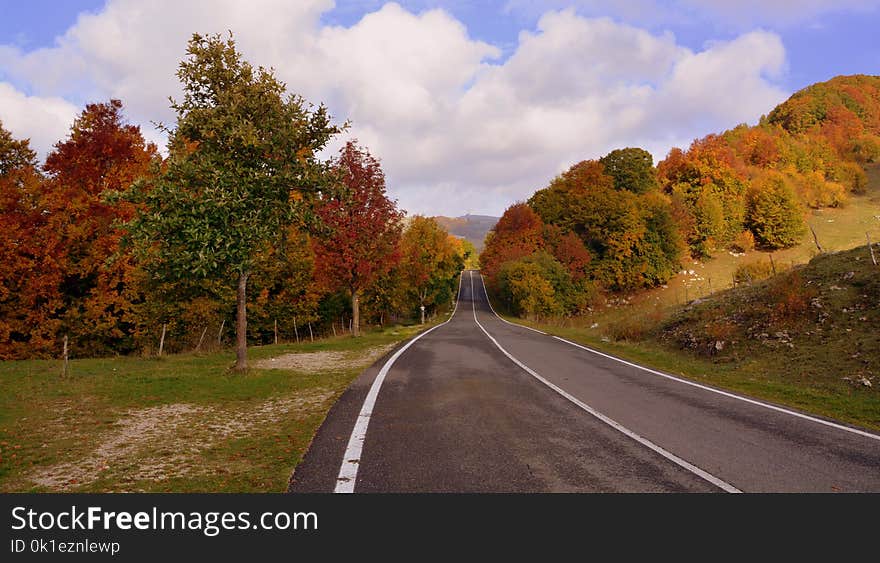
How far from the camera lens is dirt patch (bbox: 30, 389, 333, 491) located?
5133 mm

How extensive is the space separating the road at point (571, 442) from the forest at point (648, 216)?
135ft

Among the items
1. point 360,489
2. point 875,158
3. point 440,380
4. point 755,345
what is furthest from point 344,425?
point 875,158

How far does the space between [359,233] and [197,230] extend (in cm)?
1407

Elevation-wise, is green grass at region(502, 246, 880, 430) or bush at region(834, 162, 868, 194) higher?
bush at region(834, 162, 868, 194)

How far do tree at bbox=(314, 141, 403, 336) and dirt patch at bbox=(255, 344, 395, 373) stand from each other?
7.74 metres

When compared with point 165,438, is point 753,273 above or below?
above

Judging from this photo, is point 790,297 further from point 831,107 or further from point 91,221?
point 831,107

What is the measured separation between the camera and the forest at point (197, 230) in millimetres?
11812

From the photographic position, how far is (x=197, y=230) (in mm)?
11289

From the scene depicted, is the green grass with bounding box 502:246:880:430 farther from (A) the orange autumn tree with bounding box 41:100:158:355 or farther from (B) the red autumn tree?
(B) the red autumn tree

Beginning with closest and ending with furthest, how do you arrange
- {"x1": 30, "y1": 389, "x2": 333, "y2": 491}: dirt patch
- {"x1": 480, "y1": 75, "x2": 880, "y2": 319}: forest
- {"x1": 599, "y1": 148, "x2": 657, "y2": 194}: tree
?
{"x1": 30, "y1": 389, "x2": 333, "y2": 491}: dirt patch, {"x1": 480, "y1": 75, "x2": 880, "y2": 319}: forest, {"x1": 599, "y1": 148, "x2": 657, "y2": 194}: tree

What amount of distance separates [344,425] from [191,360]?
37.3ft

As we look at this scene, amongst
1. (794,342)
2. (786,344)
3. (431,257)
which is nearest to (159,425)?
(786,344)

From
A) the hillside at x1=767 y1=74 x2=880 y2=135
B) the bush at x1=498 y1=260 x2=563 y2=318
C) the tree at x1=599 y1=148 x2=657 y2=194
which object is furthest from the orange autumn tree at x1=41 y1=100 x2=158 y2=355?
the hillside at x1=767 y1=74 x2=880 y2=135
